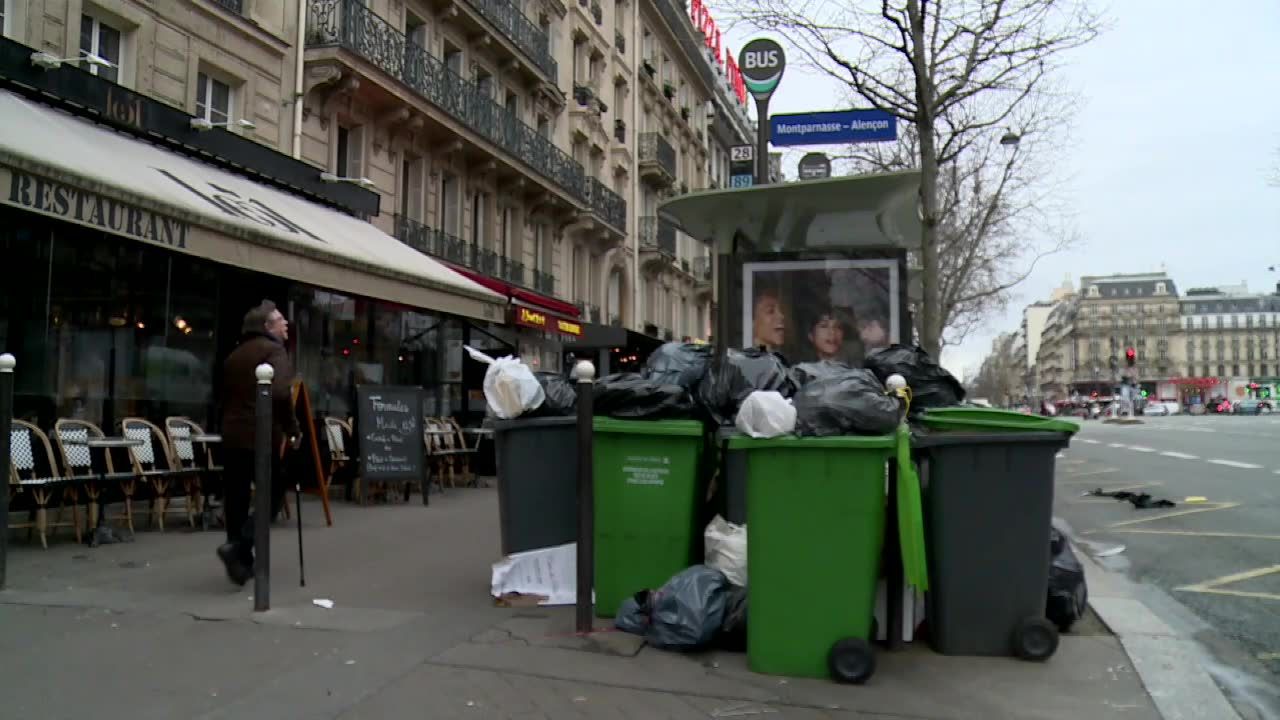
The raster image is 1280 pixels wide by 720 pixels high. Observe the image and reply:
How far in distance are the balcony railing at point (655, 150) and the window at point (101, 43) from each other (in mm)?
22355

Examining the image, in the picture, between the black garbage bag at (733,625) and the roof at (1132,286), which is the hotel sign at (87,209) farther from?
the roof at (1132,286)

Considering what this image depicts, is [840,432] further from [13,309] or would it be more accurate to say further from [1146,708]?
[13,309]

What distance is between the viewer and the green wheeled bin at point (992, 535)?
416 cm

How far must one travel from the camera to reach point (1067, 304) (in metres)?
154

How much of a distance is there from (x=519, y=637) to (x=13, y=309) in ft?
23.2

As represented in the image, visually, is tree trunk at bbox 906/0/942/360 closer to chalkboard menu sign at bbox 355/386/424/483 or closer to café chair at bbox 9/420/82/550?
chalkboard menu sign at bbox 355/386/424/483

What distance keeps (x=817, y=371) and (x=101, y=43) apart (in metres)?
10.6

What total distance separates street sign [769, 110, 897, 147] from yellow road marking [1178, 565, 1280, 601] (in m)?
5.00

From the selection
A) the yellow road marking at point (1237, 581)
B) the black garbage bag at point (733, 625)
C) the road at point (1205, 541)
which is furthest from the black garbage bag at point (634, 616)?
the yellow road marking at point (1237, 581)

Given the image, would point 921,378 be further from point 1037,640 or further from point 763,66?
point 763,66

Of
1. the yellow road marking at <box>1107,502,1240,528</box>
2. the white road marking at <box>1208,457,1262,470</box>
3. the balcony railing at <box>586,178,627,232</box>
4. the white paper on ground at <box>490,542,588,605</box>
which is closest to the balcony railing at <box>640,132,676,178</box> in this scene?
the balcony railing at <box>586,178,627,232</box>

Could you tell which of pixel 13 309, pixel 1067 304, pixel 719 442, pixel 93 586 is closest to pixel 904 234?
pixel 719 442

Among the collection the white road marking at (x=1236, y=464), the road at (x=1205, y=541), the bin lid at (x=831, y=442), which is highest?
the bin lid at (x=831, y=442)

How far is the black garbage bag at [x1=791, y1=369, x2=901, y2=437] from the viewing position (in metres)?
3.94
